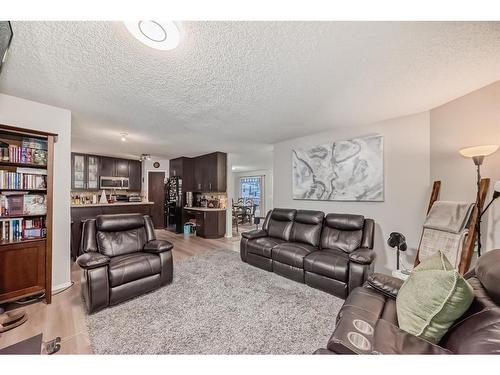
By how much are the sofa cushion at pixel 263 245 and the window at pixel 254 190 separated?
6.07 m

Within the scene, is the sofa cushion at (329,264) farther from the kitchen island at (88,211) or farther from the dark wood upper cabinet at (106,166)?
the dark wood upper cabinet at (106,166)

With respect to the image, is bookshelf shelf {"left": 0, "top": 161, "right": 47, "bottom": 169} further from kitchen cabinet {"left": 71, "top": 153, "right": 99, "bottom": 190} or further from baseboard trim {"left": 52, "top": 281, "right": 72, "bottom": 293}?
kitchen cabinet {"left": 71, "top": 153, "right": 99, "bottom": 190}

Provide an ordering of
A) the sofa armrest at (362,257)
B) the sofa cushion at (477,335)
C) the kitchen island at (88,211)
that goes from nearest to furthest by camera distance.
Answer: the sofa cushion at (477,335)
the sofa armrest at (362,257)
the kitchen island at (88,211)

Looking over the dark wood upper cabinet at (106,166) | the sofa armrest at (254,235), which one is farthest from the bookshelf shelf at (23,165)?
the dark wood upper cabinet at (106,166)

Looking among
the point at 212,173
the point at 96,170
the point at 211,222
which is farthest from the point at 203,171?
the point at 96,170

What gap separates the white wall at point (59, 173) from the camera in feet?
7.83

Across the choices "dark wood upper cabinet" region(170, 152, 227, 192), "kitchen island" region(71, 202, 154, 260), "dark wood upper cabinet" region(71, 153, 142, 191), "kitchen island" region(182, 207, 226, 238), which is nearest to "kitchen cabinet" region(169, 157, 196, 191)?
"dark wood upper cabinet" region(170, 152, 227, 192)

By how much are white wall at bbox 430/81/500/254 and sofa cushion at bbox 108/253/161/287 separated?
3642mm

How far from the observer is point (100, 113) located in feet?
8.98

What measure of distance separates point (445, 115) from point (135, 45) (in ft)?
11.0

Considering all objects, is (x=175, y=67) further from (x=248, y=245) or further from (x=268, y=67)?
(x=248, y=245)

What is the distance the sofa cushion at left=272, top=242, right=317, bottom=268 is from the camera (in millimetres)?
2715

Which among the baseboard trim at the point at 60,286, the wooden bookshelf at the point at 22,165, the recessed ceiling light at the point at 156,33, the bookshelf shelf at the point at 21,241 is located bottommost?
the baseboard trim at the point at 60,286

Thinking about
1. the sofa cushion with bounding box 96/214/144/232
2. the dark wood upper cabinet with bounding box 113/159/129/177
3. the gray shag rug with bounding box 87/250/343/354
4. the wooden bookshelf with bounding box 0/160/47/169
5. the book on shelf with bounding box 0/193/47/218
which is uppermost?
the dark wood upper cabinet with bounding box 113/159/129/177
